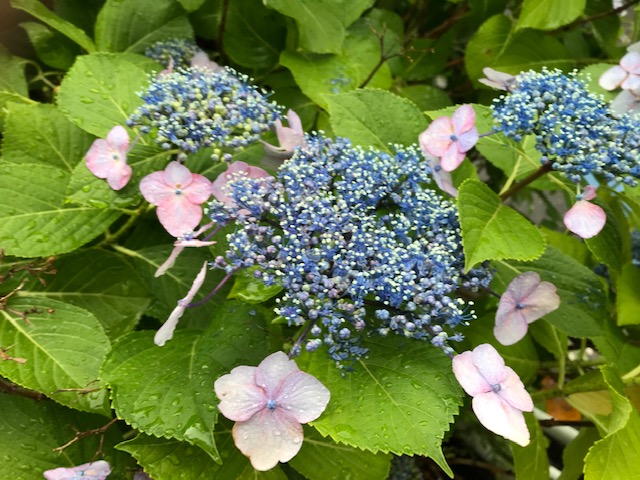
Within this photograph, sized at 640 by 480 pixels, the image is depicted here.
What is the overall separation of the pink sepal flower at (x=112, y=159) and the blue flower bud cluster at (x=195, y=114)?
3cm

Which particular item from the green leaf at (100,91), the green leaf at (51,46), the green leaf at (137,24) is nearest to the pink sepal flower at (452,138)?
the green leaf at (100,91)

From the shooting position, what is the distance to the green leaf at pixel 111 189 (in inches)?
23.7

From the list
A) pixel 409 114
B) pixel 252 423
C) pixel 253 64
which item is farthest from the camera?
pixel 253 64

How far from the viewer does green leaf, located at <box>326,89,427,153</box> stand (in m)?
0.67

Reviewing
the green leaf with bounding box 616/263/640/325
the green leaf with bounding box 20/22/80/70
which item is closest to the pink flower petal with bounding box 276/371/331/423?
the green leaf with bounding box 616/263/640/325

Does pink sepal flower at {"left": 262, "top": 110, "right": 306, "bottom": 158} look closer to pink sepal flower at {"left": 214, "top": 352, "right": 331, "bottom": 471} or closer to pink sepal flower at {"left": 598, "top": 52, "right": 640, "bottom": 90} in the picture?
pink sepal flower at {"left": 214, "top": 352, "right": 331, "bottom": 471}

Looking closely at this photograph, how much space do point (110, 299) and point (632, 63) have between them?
0.71m

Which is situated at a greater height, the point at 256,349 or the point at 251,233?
the point at 251,233

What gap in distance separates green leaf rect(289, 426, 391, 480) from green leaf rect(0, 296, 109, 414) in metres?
0.21

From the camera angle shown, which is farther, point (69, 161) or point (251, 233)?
point (69, 161)

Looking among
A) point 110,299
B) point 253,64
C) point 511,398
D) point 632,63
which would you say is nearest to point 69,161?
point 110,299

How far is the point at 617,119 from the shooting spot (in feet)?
1.86

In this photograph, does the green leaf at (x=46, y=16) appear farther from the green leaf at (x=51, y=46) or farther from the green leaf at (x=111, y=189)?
the green leaf at (x=111, y=189)

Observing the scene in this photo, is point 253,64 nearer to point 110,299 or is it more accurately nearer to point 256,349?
point 110,299
